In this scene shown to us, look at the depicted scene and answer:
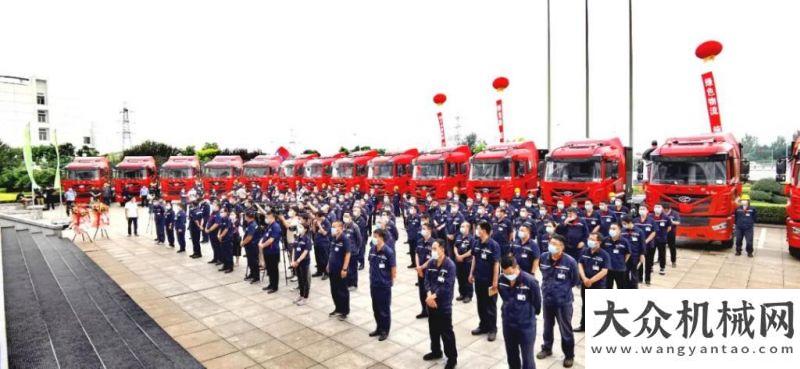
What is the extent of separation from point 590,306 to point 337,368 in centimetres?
304

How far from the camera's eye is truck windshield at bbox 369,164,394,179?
70.5 feet

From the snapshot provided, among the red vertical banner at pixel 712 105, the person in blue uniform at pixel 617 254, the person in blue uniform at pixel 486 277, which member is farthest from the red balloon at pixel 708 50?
the person in blue uniform at pixel 486 277

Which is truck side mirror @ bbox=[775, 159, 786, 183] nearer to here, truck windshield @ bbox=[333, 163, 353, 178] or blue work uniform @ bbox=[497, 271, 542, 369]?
blue work uniform @ bbox=[497, 271, 542, 369]

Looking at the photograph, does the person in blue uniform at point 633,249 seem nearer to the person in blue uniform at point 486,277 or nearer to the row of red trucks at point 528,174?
the person in blue uniform at point 486,277

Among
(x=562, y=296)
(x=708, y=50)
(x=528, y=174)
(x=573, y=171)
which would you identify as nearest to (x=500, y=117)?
(x=528, y=174)

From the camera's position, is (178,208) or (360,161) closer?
(178,208)

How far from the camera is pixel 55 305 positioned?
755 cm

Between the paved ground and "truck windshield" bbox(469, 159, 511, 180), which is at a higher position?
"truck windshield" bbox(469, 159, 511, 180)

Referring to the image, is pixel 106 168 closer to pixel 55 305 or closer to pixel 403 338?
pixel 55 305

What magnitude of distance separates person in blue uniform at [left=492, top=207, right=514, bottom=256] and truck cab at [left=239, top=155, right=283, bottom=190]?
65.1 feet

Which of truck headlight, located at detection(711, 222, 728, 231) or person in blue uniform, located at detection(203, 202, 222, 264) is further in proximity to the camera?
truck headlight, located at detection(711, 222, 728, 231)

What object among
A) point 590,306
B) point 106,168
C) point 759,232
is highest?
point 106,168

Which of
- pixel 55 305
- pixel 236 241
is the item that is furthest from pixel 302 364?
pixel 236 241

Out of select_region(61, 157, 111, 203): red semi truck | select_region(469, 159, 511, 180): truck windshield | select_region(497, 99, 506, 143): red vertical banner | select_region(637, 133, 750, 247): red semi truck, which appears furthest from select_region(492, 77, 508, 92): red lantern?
select_region(61, 157, 111, 203): red semi truck
